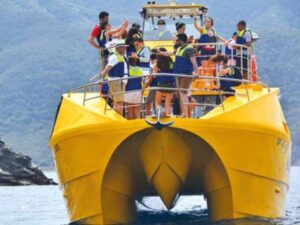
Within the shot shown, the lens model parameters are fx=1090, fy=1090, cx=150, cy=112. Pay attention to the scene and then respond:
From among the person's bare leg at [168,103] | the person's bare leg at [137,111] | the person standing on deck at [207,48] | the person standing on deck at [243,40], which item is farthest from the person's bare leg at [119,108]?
the person standing on deck at [243,40]

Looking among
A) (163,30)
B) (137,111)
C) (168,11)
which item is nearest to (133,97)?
→ (137,111)

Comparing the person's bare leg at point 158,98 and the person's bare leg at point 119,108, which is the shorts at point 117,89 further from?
the person's bare leg at point 158,98

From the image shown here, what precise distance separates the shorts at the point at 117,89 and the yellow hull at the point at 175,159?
29 centimetres

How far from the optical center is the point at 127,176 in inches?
690

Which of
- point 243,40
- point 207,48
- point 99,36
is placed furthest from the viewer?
point 207,48

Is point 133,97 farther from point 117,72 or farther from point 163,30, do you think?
point 163,30

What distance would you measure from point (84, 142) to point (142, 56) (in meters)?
3.01

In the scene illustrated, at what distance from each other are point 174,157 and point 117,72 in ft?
7.58

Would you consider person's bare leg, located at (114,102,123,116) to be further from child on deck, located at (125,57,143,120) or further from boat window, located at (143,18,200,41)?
boat window, located at (143,18,200,41)

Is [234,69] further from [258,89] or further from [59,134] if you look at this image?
[59,134]

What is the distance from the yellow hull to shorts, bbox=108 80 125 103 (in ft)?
0.95

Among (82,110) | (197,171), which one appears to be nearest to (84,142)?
(82,110)

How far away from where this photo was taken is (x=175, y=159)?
1672 centimetres

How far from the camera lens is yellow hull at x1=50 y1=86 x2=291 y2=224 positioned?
16.5 meters
